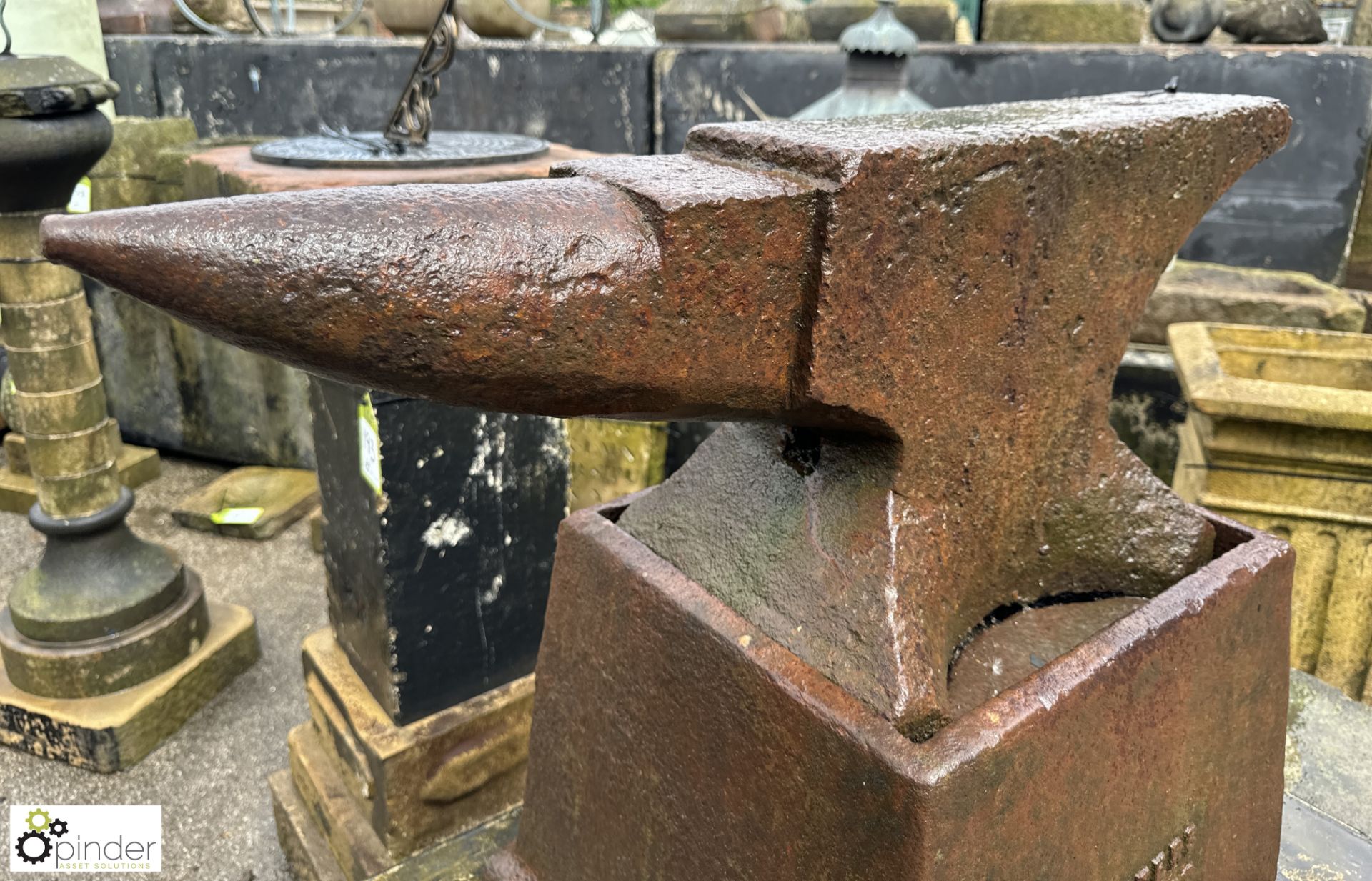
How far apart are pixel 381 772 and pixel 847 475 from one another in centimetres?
139

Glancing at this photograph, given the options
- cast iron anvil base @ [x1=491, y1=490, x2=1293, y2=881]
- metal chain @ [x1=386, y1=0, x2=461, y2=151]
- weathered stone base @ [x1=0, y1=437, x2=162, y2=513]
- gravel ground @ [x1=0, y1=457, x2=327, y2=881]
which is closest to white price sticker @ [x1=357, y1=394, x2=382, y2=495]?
metal chain @ [x1=386, y1=0, x2=461, y2=151]

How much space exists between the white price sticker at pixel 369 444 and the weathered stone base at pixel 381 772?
1.73 feet

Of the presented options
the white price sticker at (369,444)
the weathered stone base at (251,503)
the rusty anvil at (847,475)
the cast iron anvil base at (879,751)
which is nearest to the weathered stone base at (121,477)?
the weathered stone base at (251,503)

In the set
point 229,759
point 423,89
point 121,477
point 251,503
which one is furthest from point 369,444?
point 121,477

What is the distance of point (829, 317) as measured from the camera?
84cm

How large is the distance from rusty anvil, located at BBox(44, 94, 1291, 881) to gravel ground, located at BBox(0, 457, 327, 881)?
1.44 metres

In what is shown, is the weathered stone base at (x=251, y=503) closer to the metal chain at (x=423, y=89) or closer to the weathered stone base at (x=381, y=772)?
the weathered stone base at (x=381, y=772)

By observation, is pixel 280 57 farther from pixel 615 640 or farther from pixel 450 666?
pixel 615 640

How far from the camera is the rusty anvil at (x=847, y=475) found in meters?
0.73

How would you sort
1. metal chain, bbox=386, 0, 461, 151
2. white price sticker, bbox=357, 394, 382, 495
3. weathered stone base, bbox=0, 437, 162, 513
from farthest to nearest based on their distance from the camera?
weathered stone base, bbox=0, 437, 162, 513
metal chain, bbox=386, 0, 461, 151
white price sticker, bbox=357, 394, 382, 495

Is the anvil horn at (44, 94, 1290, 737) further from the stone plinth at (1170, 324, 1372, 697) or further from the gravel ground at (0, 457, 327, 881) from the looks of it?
the gravel ground at (0, 457, 327, 881)

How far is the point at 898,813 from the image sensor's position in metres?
0.82

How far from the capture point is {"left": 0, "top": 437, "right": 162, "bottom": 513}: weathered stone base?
3961 mm

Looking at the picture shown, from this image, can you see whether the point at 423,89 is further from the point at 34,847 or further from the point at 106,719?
the point at 34,847
